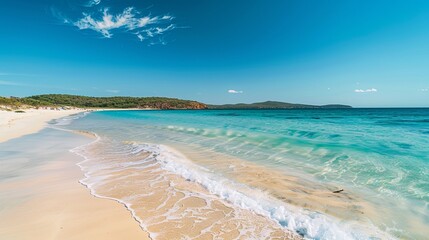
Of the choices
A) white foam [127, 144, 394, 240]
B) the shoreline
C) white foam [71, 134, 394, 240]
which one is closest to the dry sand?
white foam [71, 134, 394, 240]

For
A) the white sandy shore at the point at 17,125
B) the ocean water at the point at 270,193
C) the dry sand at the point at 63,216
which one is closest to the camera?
the dry sand at the point at 63,216

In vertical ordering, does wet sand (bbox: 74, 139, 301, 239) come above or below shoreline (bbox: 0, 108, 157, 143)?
above

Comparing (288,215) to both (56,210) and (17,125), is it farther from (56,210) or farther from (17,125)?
(17,125)

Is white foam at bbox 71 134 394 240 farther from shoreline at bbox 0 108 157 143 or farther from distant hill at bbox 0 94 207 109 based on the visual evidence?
distant hill at bbox 0 94 207 109

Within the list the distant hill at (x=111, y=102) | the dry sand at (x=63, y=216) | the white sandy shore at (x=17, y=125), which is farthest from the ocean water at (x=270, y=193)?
the distant hill at (x=111, y=102)

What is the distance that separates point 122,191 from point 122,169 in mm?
2279

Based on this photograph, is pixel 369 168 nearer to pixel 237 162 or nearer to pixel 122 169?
pixel 237 162

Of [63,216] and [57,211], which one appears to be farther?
[57,211]

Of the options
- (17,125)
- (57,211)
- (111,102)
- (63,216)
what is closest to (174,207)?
(63,216)

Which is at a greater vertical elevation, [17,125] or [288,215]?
[288,215]

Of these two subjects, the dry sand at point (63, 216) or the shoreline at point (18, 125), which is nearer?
the dry sand at point (63, 216)

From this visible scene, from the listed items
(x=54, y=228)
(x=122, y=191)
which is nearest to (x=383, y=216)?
(x=122, y=191)

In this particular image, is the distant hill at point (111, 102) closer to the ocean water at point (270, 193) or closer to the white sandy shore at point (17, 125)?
the white sandy shore at point (17, 125)

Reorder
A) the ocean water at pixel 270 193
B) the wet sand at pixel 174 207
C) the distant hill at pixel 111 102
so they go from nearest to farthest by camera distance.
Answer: the wet sand at pixel 174 207 < the ocean water at pixel 270 193 < the distant hill at pixel 111 102
